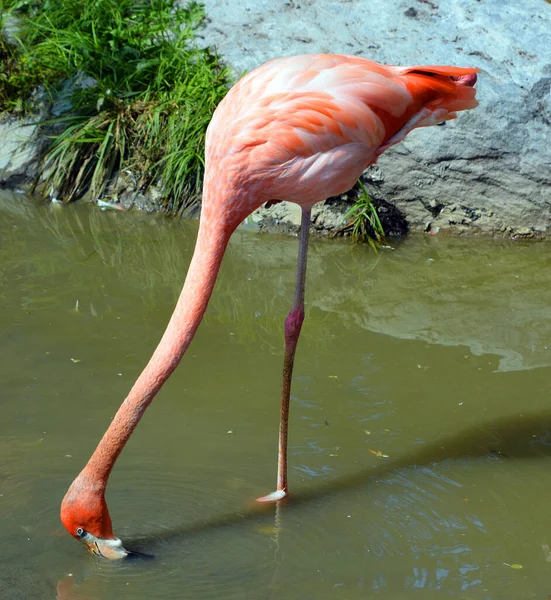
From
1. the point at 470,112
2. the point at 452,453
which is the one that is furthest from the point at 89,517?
the point at 470,112

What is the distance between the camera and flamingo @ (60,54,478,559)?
2.66 m

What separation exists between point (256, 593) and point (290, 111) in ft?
5.21

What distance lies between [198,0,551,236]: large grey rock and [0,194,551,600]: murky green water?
1.24ft

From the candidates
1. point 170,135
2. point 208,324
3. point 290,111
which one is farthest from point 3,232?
point 290,111

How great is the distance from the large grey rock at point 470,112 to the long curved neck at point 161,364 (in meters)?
2.81

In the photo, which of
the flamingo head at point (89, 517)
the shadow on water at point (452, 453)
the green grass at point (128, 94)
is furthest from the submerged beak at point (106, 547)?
the green grass at point (128, 94)

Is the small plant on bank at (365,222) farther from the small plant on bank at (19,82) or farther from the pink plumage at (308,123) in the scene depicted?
the small plant on bank at (19,82)

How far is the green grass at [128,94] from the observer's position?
5.75m

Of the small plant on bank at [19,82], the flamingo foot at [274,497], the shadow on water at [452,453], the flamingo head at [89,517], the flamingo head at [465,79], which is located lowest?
the shadow on water at [452,453]

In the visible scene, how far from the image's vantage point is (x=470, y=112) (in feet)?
17.2

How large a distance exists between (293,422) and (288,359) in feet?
1.34

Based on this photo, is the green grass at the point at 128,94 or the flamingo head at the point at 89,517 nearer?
the flamingo head at the point at 89,517

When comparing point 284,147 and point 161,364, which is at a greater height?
point 284,147

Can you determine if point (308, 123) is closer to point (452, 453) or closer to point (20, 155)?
point (452, 453)
